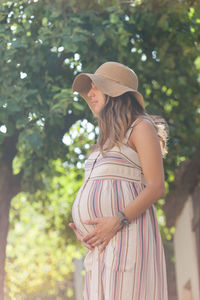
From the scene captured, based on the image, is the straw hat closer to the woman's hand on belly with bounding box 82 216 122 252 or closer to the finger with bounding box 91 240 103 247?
the woman's hand on belly with bounding box 82 216 122 252

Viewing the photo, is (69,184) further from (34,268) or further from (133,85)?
(133,85)

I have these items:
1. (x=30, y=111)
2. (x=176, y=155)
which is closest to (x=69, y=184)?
(x=176, y=155)

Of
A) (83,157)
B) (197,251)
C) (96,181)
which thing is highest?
(96,181)

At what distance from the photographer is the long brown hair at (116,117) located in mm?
3400

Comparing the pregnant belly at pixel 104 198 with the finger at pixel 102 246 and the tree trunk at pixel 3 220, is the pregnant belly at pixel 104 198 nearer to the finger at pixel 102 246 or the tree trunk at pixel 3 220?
the finger at pixel 102 246

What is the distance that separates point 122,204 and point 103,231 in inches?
6.9

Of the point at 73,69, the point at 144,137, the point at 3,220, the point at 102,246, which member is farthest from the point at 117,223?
the point at 3,220

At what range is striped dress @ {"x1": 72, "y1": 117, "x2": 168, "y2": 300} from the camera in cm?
314

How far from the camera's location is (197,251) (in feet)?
43.7

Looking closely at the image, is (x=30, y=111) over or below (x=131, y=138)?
below

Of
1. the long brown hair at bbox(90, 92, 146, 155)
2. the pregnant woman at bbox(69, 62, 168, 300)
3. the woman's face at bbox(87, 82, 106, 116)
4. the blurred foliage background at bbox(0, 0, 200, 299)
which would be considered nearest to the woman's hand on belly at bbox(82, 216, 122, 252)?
the pregnant woman at bbox(69, 62, 168, 300)

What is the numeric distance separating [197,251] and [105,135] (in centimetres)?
1030

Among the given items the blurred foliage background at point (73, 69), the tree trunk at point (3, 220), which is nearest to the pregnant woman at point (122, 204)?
the blurred foliage background at point (73, 69)

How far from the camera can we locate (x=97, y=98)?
3.62 meters
